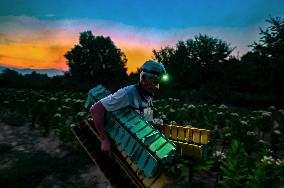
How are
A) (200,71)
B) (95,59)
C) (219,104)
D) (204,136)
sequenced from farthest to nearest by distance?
1. (95,59)
2. (200,71)
3. (219,104)
4. (204,136)

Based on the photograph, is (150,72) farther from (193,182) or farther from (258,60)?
(258,60)

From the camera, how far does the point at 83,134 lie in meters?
3.34

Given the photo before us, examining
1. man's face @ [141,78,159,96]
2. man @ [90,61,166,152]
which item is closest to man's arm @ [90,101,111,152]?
man @ [90,61,166,152]

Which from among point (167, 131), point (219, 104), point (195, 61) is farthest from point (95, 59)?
point (167, 131)

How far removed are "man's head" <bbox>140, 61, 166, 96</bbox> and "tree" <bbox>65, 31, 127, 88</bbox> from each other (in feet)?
201

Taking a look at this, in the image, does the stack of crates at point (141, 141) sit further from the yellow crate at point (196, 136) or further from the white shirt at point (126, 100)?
the yellow crate at point (196, 136)

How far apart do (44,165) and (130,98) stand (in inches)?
226

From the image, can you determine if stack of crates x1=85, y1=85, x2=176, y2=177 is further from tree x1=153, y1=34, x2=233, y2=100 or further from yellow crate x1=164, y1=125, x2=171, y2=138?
tree x1=153, y1=34, x2=233, y2=100

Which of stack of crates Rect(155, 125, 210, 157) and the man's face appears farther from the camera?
the man's face

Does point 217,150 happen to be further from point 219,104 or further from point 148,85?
point 219,104

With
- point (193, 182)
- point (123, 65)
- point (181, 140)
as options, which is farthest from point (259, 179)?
point (123, 65)

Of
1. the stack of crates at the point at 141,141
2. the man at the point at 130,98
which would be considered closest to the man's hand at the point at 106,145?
the man at the point at 130,98

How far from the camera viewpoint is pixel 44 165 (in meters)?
7.73

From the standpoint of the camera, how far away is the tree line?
22.0 m
